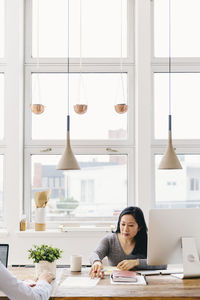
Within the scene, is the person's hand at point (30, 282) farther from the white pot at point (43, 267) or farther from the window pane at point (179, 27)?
the window pane at point (179, 27)

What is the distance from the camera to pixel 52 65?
416cm

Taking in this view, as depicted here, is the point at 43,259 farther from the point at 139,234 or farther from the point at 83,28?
the point at 83,28

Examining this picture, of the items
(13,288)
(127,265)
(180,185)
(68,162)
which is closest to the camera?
(13,288)

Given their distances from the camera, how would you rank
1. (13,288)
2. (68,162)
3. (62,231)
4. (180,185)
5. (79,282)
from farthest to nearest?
1. (180,185)
2. (62,231)
3. (68,162)
4. (79,282)
5. (13,288)

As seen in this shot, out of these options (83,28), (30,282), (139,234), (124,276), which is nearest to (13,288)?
(30,282)

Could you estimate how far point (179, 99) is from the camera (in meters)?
4.19

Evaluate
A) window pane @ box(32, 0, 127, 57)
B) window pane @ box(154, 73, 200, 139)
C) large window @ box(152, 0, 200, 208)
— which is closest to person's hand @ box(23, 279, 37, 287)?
large window @ box(152, 0, 200, 208)

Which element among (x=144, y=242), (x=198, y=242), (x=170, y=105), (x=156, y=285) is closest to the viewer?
(x=156, y=285)

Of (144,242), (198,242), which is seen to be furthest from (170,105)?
(198,242)

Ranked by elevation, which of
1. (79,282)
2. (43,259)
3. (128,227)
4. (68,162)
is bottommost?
(79,282)

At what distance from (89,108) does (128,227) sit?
5.10ft

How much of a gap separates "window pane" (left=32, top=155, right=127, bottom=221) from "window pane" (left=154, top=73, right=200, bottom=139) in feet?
1.90

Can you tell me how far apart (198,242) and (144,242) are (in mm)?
605

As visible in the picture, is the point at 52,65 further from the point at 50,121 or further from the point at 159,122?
the point at 159,122
